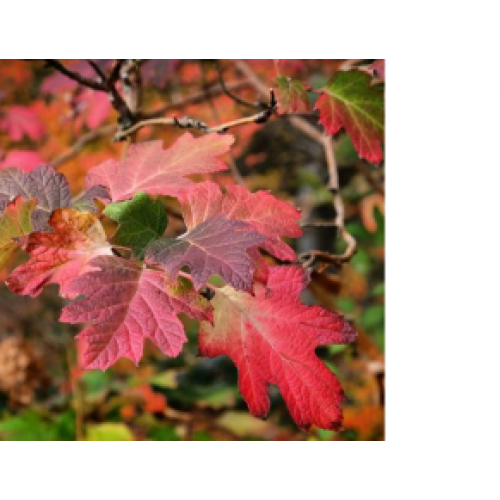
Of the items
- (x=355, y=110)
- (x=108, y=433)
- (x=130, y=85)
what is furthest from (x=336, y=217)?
(x=108, y=433)

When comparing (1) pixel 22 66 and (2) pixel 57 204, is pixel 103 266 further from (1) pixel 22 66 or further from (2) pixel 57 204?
(1) pixel 22 66

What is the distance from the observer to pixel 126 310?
41 centimetres

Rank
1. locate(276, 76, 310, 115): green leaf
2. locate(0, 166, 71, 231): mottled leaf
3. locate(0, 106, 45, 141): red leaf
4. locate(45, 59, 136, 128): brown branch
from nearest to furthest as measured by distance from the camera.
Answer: locate(0, 166, 71, 231): mottled leaf < locate(276, 76, 310, 115): green leaf < locate(45, 59, 136, 128): brown branch < locate(0, 106, 45, 141): red leaf

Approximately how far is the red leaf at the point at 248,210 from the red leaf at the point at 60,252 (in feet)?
0.27

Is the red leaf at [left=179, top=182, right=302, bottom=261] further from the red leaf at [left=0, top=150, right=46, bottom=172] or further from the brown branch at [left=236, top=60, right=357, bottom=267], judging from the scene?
the red leaf at [left=0, top=150, right=46, bottom=172]

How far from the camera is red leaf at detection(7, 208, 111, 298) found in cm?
42

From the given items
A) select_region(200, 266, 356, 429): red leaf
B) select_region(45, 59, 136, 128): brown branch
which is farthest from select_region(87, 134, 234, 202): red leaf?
select_region(45, 59, 136, 128): brown branch

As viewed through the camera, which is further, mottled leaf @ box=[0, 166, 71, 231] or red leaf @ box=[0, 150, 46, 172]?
red leaf @ box=[0, 150, 46, 172]

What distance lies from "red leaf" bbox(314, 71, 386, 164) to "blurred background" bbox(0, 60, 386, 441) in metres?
0.29

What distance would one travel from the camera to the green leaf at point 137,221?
435mm

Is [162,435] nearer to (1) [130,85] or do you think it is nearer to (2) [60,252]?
(1) [130,85]

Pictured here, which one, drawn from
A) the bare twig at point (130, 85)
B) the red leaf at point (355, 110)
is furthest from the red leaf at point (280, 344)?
the bare twig at point (130, 85)

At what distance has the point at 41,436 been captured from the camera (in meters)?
1.12
